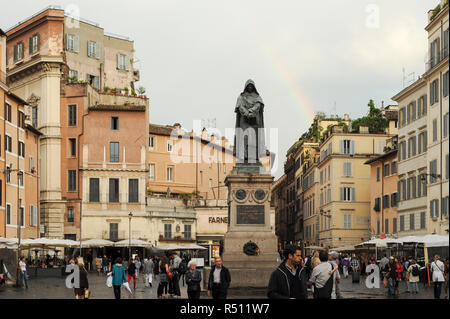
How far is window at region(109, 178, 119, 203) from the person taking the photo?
3081 inches

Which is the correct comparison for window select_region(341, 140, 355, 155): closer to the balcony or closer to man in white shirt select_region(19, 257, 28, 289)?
the balcony

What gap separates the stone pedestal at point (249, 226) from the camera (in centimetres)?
2792

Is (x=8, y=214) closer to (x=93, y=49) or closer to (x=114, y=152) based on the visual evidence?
(x=114, y=152)

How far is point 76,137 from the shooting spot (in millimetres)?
77812

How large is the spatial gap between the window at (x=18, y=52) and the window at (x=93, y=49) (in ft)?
23.2

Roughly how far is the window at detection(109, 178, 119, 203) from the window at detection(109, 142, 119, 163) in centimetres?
200

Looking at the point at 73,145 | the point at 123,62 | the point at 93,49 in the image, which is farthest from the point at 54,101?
the point at 123,62

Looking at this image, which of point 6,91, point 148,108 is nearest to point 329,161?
point 148,108

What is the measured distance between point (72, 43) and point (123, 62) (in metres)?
8.58

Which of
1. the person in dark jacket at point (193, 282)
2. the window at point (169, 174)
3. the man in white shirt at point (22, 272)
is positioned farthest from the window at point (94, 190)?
the person in dark jacket at point (193, 282)

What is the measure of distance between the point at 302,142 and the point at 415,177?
2250 inches

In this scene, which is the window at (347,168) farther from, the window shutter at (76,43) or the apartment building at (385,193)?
the window shutter at (76,43)

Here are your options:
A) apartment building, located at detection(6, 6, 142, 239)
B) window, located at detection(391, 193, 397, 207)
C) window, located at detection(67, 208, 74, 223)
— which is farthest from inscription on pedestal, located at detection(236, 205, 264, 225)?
window, located at detection(67, 208, 74, 223)

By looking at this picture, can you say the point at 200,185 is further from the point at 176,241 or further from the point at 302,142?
the point at 302,142
